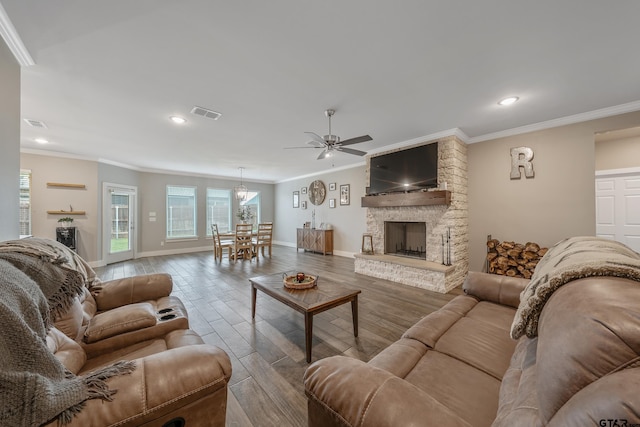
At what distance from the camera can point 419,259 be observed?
4219mm

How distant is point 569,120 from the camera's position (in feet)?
10.6

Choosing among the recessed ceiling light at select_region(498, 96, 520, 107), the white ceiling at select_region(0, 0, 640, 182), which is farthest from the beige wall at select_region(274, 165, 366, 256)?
the recessed ceiling light at select_region(498, 96, 520, 107)

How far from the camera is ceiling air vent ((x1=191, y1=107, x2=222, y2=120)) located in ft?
9.68

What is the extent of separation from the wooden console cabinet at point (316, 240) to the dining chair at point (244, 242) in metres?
1.83

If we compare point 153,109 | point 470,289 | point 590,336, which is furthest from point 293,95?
point 590,336

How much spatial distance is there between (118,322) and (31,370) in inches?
26.2

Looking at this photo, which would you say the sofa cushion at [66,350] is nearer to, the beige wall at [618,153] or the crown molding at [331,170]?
the crown molding at [331,170]

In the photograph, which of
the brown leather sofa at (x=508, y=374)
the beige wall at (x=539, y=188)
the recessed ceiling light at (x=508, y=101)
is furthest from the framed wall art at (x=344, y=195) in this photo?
the brown leather sofa at (x=508, y=374)

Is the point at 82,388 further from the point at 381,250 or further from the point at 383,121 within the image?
the point at 381,250

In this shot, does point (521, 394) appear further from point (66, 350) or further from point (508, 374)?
point (66, 350)

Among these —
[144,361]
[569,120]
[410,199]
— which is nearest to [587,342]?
[144,361]

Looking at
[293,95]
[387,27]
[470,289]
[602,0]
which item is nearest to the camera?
[602,0]

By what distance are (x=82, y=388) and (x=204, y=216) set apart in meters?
A: 7.41

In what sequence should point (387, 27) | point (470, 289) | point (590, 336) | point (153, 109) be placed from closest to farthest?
1. point (590, 336)
2. point (387, 27)
3. point (470, 289)
4. point (153, 109)
